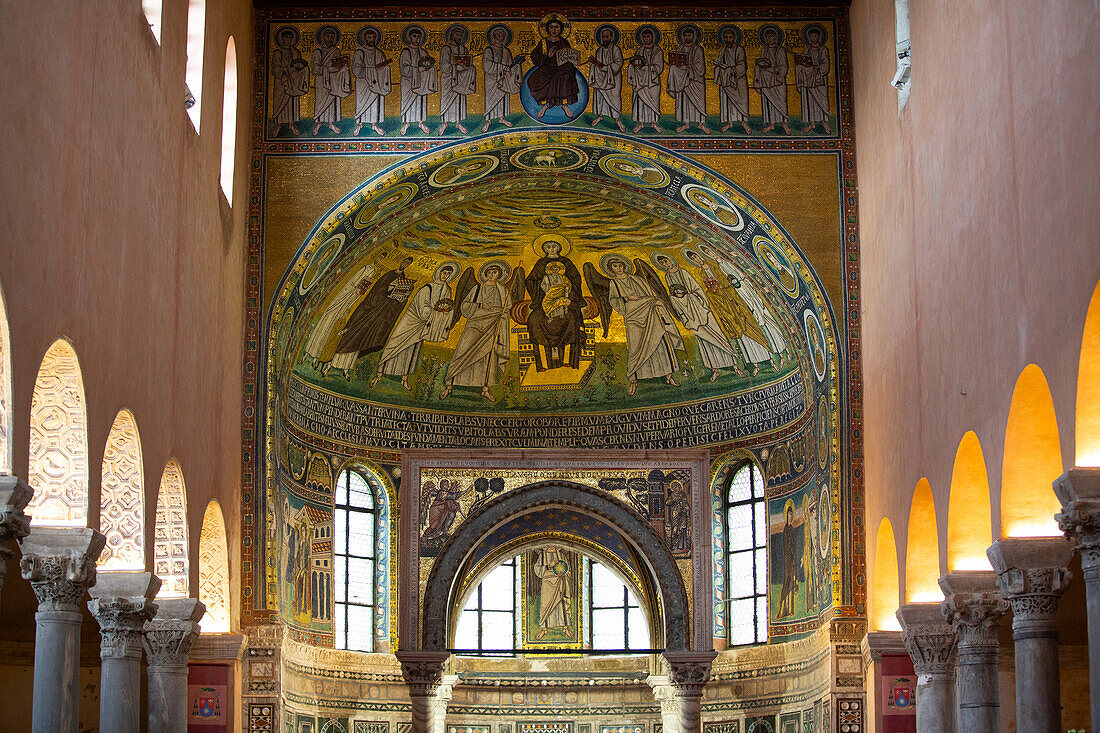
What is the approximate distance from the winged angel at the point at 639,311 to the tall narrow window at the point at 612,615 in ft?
12.6

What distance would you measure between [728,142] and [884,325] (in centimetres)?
402

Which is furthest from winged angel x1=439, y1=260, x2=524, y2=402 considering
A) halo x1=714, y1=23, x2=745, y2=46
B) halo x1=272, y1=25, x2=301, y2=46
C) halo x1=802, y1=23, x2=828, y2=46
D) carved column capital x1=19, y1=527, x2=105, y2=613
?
carved column capital x1=19, y1=527, x2=105, y2=613

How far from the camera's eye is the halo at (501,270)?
89.3 feet

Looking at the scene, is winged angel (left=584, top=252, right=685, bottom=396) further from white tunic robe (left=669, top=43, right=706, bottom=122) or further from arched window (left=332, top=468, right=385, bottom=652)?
arched window (left=332, top=468, right=385, bottom=652)

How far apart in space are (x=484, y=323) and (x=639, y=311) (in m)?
2.73

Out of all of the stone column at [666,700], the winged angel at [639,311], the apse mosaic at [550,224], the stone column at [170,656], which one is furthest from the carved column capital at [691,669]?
the stone column at [170,656]

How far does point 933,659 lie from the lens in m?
18.8

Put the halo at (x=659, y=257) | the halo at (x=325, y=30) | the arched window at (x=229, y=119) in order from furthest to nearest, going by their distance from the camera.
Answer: the halo at (x=659, y=257) < the halo at (x=325, y=30) < the arched window at (x=229, y=119)

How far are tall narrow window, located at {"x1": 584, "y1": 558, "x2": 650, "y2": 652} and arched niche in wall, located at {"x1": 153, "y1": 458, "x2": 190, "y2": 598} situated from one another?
1174 centimetres

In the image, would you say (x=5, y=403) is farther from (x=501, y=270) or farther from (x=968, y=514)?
(x=501, y=270)

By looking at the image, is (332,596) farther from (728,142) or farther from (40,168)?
(40,168)

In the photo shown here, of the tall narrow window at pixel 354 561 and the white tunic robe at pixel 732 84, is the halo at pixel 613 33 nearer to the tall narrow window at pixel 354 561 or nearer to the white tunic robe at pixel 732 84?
the white tunic robe at pixel 732 84

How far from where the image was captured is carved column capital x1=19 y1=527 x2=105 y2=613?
45.0 feet

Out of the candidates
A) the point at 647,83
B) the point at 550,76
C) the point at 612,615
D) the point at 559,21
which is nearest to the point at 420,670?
the point at 612,615
